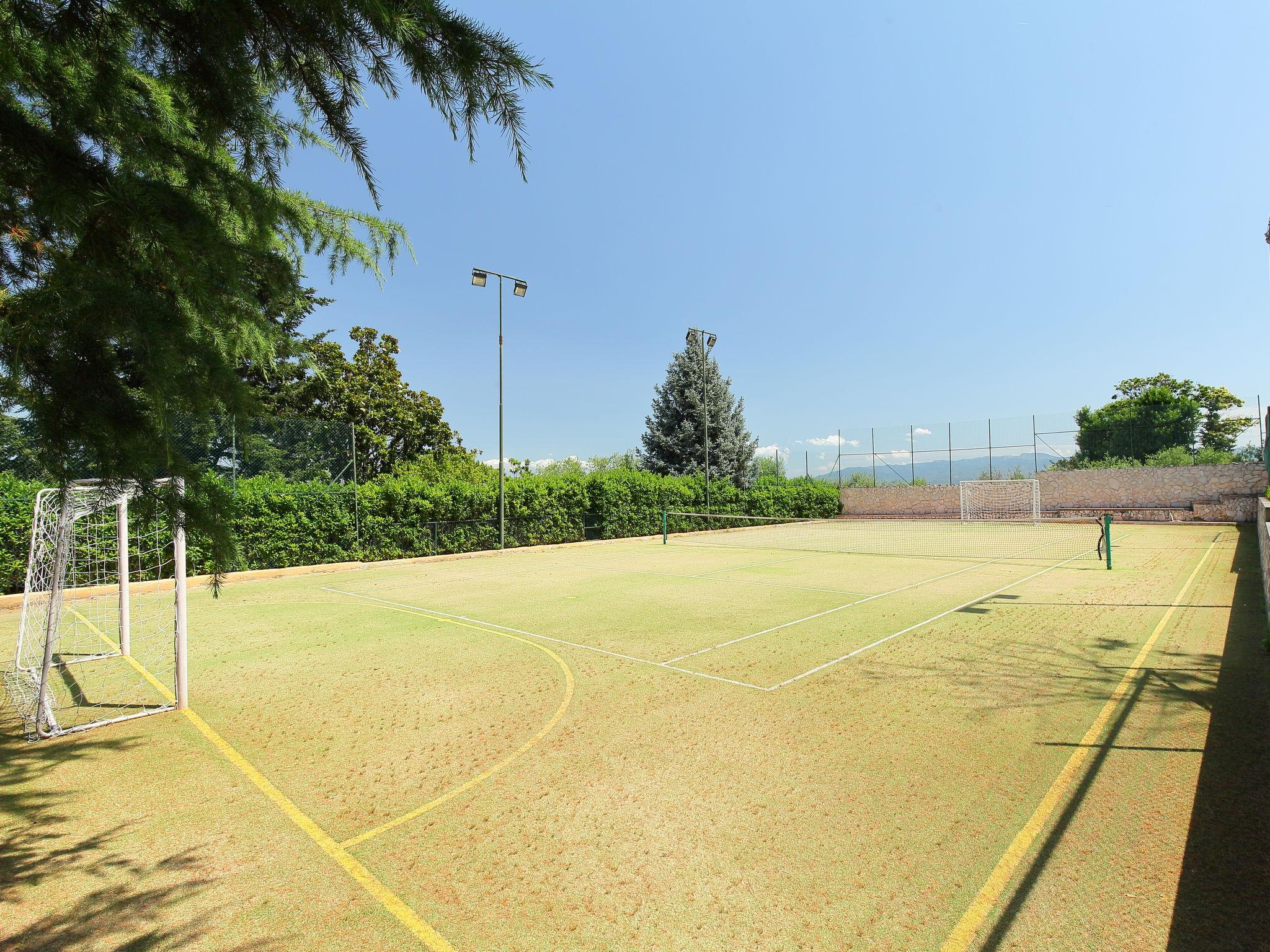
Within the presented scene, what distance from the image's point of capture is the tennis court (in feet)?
10.4

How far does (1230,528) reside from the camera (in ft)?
86.1

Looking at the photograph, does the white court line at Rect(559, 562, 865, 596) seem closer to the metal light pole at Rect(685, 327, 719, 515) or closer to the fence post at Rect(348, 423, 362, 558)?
the fence post at Rect(348, 423, 362, 558)

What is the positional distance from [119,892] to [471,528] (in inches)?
716

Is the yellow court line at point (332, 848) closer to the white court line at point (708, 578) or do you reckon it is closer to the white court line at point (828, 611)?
the white court line at point (828, 611)

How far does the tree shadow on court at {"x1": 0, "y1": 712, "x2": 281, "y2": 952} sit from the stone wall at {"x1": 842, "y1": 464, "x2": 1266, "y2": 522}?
123 feet

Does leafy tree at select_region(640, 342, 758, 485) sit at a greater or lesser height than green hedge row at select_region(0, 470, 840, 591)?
greater

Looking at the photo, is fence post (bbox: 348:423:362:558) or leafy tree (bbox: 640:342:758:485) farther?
leafy tree (bbox: 640:342:758:485)

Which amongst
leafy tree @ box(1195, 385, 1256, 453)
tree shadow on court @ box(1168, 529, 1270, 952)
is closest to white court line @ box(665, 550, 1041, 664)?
tree shadow on court @ box(1168, 529, 1270, 952)

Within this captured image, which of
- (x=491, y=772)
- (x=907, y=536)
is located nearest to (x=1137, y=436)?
(x=907, y=536)

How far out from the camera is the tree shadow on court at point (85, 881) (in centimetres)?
304

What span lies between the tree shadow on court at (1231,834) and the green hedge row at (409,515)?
1362 centimetres

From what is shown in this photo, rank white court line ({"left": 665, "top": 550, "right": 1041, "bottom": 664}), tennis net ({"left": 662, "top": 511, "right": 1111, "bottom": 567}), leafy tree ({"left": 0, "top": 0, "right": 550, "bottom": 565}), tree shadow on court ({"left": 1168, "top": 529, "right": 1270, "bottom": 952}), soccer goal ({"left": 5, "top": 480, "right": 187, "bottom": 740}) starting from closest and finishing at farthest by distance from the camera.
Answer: leafy tree ({"left": 0, "top": 0, "right": 550, "bottom": 565}) < tree shadow on court ({"left": 1168, "top": 529, "right": 1270, "bottom": 952}) < soccer goal ({"left": 5, "top": 480, "right": 187, "bottom": 740}) < white court line ({"left": 665, "top": 550, "right": 1041, "bottom": 664}) < tennis net ({"left": 662, "top": 511, "right": 1111, "bottom": 567})

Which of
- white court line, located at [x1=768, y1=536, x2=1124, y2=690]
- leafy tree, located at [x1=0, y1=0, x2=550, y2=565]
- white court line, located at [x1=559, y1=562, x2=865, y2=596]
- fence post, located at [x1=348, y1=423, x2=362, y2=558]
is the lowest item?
white court line, located at [x1=768, y1=536, x2=1124, y2=690]

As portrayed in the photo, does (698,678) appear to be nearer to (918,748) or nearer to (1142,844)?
(918,748)
